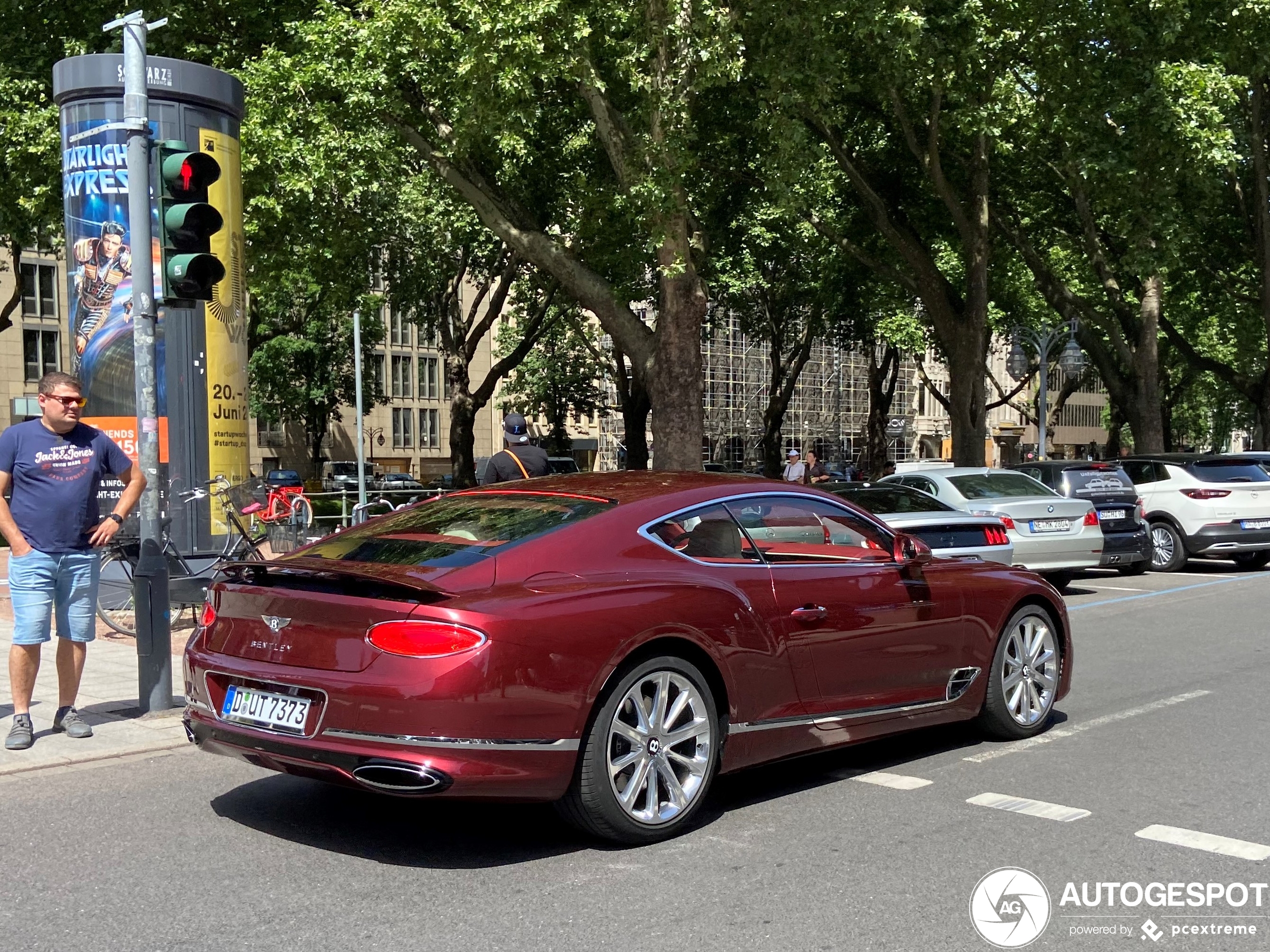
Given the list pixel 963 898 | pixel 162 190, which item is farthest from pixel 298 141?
pixel 963 898

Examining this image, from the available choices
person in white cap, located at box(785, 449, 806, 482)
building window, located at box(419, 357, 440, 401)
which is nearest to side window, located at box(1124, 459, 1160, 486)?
person in white cap, located at box(785, 449, 806, 482)

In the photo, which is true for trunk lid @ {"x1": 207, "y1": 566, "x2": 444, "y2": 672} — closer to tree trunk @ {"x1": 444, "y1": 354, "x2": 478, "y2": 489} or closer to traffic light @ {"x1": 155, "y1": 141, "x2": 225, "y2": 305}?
traffic light @ {"x1": 155, "y1": 141, "x2": 225, "y2": 305}

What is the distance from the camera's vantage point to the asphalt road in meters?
4.22

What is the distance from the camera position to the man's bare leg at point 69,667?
7219mm

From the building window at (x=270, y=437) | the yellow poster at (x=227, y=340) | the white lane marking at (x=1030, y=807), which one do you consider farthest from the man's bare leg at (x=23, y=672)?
the building window at (x=270, y=437)

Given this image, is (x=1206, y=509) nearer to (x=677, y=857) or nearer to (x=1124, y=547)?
(x=1124, y=547)

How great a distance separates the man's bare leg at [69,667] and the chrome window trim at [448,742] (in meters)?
3.05

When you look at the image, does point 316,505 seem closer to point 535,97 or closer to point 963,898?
point 535,97

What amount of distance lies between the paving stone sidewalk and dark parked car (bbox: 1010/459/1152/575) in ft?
37.0

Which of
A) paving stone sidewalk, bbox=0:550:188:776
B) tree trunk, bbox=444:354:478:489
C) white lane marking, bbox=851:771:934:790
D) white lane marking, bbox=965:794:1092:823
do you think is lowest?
white lane marking, bbox=851:771:934:790

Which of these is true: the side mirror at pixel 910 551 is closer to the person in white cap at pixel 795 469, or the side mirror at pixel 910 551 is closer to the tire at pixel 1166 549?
the tire at pixel 1166 549

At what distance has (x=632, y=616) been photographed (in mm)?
5121

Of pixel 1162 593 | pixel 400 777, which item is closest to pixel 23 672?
pixel 400 777

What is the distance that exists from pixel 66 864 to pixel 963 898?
327 cm
